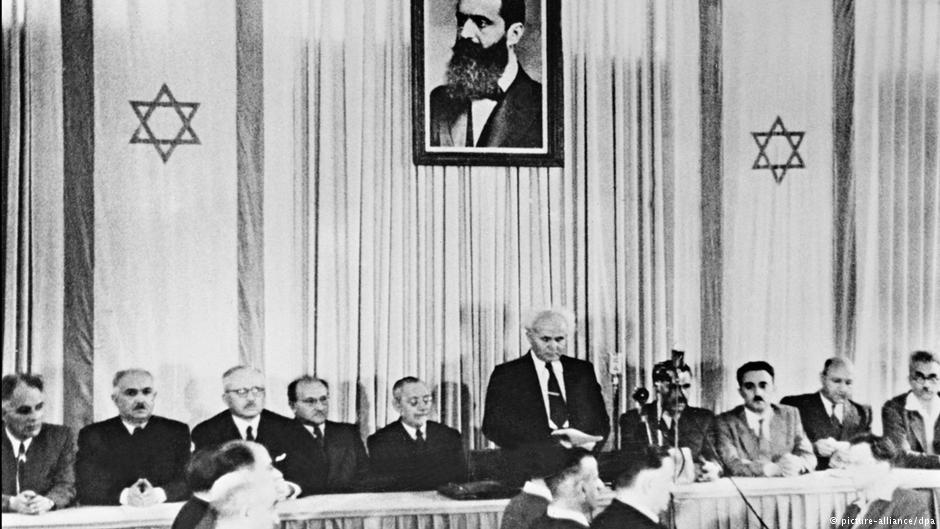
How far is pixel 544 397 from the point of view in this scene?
5164 millimetres

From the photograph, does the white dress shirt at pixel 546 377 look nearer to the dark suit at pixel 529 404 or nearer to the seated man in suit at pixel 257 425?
the dark suit at pixel 529 404

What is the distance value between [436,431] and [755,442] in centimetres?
158

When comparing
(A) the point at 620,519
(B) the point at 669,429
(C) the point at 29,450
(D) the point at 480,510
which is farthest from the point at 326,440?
(B) the point at 669,429

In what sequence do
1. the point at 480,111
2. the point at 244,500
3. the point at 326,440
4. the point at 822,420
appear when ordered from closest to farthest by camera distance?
the point at 244,500
the point at 326,440
the point at 480,111
the point at 822,420

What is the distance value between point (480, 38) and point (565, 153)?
682mm

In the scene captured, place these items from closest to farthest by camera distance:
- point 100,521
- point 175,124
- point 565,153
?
point 100,521
point 175,124
point 565,153

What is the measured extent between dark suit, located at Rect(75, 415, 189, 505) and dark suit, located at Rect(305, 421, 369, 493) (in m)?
0.60

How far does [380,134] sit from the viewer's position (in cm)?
511

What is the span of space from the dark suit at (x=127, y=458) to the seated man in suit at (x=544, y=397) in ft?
4.61

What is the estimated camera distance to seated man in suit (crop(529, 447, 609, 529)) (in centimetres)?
509

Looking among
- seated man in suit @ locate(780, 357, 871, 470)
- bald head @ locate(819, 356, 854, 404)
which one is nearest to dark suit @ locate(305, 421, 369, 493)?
seated man in suit @ locate(780, 357, 871, 470)

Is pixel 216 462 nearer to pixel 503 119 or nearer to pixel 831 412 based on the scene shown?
pixel 503 119

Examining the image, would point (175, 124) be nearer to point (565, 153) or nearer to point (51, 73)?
point (51, 73)

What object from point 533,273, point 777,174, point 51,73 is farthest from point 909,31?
point 51,73
